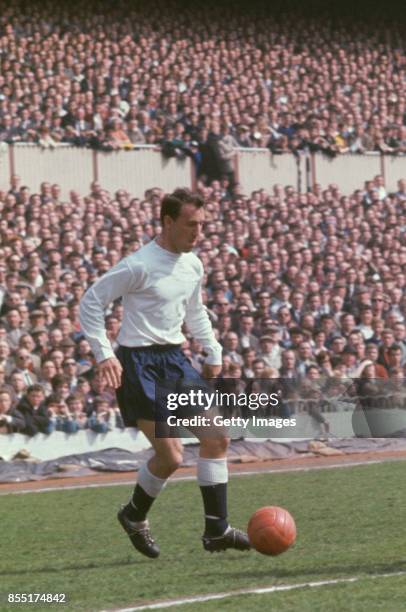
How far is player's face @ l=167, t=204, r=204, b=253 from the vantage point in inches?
261

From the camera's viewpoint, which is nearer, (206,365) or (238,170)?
(206,365)

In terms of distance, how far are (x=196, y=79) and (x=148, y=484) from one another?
18131mm

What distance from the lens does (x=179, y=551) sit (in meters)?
7.23

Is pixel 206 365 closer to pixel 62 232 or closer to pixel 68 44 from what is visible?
pixel 62 232

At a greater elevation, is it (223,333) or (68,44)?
(68,44)

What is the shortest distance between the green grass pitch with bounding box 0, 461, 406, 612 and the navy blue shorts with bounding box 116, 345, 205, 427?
0.81 m

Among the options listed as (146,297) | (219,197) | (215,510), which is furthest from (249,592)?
(219,197)

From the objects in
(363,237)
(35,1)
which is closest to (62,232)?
(363,237)

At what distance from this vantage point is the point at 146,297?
262 inches

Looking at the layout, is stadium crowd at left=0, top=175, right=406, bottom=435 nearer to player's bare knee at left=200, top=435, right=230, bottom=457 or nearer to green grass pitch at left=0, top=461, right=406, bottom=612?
green grass pitch at left=0, top=461, right=406, bottom=612

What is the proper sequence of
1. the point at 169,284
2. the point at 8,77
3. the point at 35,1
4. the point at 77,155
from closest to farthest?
1. the point at 169,284
2. the point at 8,77
3. the point at 77,155
4. the point at 35,1

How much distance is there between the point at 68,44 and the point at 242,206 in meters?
5.15

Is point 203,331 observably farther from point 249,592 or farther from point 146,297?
point 249,592

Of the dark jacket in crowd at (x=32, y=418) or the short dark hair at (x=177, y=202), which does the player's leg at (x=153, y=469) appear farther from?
the dark jacket in crowd at (x=32, y=418)
